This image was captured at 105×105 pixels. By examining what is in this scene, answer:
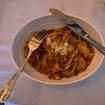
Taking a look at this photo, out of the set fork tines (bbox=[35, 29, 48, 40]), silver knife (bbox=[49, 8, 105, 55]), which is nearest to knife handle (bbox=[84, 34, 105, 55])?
silver knife (bbox=[49, 8, 105, 55])

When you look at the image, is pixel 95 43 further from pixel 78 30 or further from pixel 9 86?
pixel 9 86

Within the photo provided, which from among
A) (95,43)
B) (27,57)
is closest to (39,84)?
(27,57)

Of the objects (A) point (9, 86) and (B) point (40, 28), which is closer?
(A) point (9, 86)

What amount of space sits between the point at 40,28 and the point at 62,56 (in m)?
0.12

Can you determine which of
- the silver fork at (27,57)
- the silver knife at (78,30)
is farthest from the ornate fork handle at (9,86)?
the silver knife at (78,30)

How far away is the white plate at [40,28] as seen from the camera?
2.34 feet

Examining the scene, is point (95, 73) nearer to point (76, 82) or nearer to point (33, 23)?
point (76, 82)

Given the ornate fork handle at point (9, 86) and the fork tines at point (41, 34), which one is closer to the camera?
the ornate fork handle at point (9, 86)

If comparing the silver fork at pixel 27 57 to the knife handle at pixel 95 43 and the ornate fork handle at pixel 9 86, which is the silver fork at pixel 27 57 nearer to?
the ornate fork handle at pixel 9 86

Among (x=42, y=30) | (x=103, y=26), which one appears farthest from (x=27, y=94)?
(x=103, y=26)

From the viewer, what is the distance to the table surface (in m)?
0.73

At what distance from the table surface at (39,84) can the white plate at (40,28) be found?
0.03 m

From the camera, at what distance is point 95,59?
2.41ft

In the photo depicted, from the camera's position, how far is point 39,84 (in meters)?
0.75
